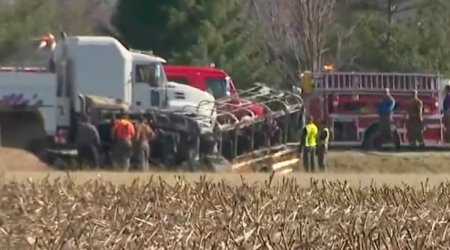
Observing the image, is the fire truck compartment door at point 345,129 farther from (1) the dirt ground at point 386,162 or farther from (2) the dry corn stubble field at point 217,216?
(2) the dry corn stubble field at point 217,216

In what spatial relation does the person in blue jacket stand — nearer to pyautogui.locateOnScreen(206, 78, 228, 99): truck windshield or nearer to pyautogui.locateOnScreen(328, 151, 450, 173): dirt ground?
pyautogui.locateOnScreen(328, 151, 450, 173): dirt ground

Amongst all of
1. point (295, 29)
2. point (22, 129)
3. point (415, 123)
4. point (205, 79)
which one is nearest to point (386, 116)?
point (415, 123)

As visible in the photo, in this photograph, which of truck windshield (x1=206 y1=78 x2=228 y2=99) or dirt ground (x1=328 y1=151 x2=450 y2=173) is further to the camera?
truck windshield (x1=206 y1=78 x2=228 y2=99)

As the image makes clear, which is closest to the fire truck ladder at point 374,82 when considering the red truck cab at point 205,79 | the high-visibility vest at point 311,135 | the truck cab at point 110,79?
the red truck cab at point 205,79

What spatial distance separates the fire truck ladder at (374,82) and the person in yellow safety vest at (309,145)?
5115 mm

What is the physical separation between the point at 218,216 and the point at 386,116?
70.6 ft

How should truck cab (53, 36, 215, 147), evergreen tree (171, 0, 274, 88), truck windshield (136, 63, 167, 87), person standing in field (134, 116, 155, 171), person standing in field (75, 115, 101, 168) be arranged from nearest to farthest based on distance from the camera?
person standing in field (134, 116, 155, 171) < person standing in field (75, 115, 101, 168) < truck cab (53, 36, 215, 147) < truck windshield (136, 63, 167, 87) < evergreen tree (171, 0, 274, 88)

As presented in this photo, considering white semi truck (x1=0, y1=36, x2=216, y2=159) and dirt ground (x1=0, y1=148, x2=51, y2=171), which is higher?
white semi truck (x1=0, y1=36, x2=216, y2=159)

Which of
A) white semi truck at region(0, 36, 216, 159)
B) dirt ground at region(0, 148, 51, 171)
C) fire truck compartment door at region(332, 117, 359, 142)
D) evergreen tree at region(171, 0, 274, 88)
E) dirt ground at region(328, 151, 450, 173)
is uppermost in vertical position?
evergreen tree at region(171, 0, 274, 88)

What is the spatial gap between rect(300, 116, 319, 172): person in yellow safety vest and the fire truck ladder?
5.11 m

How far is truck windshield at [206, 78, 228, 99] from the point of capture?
3609 cm

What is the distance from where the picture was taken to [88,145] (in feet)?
99.4

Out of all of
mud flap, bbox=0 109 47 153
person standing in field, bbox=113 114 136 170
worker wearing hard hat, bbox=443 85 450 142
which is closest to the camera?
person standing in field, bbox=113 114 136 170

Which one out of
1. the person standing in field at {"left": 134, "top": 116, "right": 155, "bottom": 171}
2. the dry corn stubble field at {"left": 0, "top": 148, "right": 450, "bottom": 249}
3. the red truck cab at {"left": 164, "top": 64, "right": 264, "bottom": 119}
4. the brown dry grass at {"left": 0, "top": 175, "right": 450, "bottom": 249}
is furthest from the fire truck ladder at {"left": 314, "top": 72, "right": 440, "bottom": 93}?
the brown dry grass at {"left": 0, "top": 175, "right": 450, "bottom": 249}
